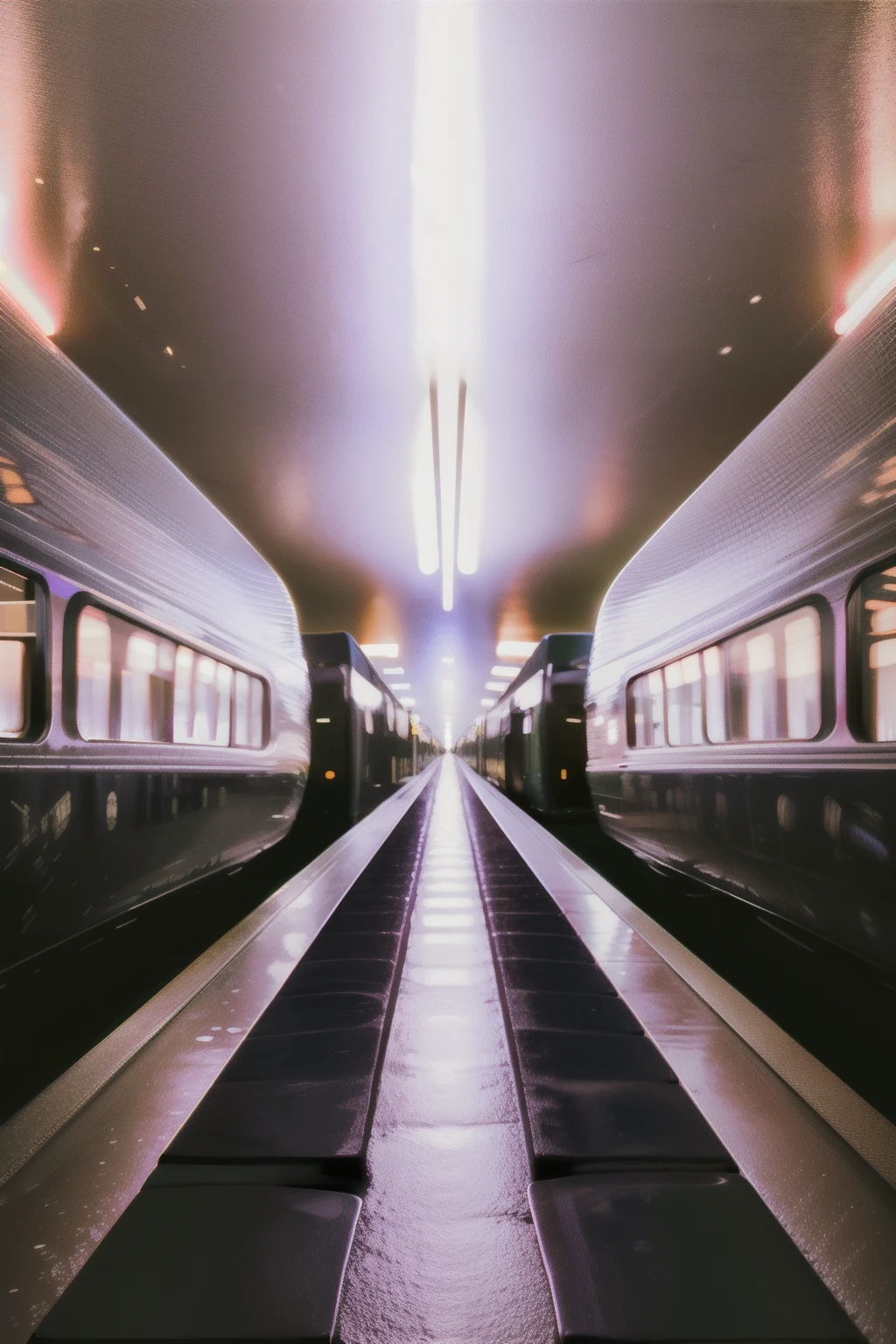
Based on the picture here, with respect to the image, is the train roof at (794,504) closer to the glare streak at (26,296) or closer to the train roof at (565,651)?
the glare streak at (26,296)

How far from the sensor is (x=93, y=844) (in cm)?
270

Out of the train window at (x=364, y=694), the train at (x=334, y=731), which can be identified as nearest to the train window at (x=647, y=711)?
the train at (x=334, y=731)

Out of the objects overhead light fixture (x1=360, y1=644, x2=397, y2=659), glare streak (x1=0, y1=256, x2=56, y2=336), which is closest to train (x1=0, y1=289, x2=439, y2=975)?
glare streak (x1=0, y1=256, x2=56, y2=336)

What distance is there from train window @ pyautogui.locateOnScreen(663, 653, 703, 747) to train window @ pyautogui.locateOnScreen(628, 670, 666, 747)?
201 millimetres

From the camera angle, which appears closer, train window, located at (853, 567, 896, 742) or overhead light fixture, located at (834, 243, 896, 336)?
train window, located at (853, 567, 896, 742)

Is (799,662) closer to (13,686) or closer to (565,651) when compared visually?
(13,686)

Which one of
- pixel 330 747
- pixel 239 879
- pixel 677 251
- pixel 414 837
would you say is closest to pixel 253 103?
pixel 677 251

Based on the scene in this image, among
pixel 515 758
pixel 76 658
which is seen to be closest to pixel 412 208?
pixel 76 658

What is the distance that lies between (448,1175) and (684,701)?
3.19m

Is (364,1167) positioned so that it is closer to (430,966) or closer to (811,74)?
(430,966)

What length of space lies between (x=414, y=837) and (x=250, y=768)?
15.2 feet

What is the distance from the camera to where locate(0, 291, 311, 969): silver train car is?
7.56 feet

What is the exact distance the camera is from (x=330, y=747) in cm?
934

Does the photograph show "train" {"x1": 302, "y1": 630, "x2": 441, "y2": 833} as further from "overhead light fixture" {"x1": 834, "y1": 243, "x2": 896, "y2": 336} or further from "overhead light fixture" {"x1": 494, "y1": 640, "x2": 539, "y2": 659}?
"overhead light fixture" {"x1": 494, "y1": 640, "x2": 539, "y2": 659}
